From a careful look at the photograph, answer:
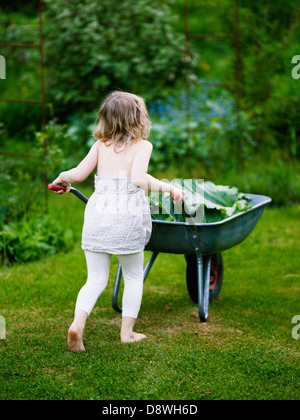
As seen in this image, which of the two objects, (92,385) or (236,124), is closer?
(92,385)

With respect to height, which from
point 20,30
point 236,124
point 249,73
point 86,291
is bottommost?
point 86,291

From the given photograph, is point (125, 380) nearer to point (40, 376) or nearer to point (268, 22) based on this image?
point (40, 376)

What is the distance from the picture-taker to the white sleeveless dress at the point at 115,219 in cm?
296

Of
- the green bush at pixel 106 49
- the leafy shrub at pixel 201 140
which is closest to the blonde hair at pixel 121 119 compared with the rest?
the leafy shrub at pixel 201 140

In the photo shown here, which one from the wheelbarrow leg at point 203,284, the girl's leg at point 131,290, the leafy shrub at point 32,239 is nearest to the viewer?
the girl's leg at point 131,290

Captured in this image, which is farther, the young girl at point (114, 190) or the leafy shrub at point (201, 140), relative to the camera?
the leafy shrub at point (201, 140)

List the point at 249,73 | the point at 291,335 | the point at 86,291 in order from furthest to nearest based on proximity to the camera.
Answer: the point at 249,73, the point at 291,335, the point at 86,291

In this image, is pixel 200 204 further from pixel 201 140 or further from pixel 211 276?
pixel 201 140

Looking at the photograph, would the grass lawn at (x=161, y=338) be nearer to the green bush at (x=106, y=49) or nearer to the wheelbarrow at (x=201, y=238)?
the wheelbarrow at (x=201, y=238)

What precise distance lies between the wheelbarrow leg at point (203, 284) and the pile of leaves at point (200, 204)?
249 millimetres

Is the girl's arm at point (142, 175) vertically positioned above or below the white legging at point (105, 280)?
above

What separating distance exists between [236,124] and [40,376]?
4864 mm
